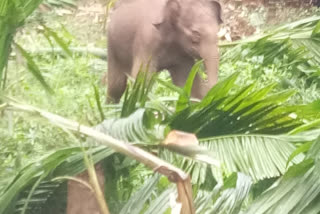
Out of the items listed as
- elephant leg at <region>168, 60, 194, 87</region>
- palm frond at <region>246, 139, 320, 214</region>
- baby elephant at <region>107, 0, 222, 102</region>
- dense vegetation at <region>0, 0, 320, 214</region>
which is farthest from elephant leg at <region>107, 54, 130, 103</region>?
palm frond at <region>246, 139, 320, 214</region>

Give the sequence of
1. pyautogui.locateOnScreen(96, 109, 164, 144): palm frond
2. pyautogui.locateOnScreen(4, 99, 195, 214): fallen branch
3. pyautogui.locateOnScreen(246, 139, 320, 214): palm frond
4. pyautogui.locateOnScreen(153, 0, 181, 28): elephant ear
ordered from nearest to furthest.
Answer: pyautogui.locateOnScreen(4, 99, 195, 214): fallen branch, pyautogui.locateOnScreen(246, 139, 320, 214): palm frond, pyautogui.locateOnScreen(96, 109, 164, 144): palm frond, pyautogui.locateOnScreen(153, 0, 181, 28): elephant ear

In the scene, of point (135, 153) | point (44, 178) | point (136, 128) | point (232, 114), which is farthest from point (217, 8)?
point (135, 153)

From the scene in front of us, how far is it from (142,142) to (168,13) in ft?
4.66

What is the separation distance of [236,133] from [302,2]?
3700 millimetres

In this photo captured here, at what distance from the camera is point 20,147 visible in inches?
71.1

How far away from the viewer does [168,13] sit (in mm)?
3141

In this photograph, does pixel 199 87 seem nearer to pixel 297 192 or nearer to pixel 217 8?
pixel 217 8

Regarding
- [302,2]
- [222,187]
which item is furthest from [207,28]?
[302,2]

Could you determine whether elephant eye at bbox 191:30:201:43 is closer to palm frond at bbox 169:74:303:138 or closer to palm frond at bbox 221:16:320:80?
palm frond at bbox 221:16:320:80

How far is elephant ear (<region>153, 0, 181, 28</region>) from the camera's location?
313 centimetres

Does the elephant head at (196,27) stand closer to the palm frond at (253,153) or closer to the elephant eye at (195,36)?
the elephant eye at (195,36)

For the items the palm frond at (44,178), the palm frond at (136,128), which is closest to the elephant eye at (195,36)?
the palm frond at (136,128)

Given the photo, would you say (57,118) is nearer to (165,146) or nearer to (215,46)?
(165,146)

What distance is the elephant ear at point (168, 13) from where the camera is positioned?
10.3ft
